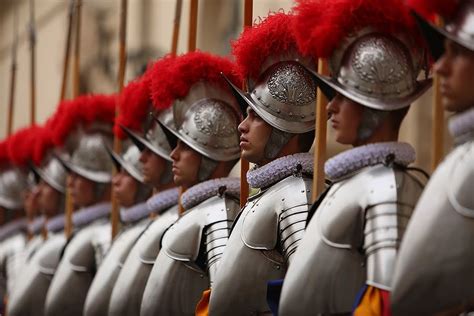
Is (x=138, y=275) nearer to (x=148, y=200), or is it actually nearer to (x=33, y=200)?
(x=148, y=200)

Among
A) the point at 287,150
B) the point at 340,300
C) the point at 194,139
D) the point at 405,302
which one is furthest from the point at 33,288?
the point at 405,302

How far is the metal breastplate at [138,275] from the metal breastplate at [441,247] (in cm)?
220

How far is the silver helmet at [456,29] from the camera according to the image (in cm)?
351

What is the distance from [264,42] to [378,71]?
0.79 meters

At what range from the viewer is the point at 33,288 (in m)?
7.22

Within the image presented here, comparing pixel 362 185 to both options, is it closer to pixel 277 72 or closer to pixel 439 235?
pixel 439 235

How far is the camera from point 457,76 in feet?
11.7

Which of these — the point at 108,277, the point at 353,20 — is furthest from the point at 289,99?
the point at 108,277

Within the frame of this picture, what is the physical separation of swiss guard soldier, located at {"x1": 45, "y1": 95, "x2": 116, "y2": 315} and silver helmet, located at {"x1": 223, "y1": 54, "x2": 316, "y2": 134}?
2.20m

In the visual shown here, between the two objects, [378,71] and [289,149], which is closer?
[378,71]

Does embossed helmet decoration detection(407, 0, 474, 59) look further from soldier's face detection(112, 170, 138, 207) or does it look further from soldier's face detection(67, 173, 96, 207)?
soldier's face detection(67, 173, 96, 207)

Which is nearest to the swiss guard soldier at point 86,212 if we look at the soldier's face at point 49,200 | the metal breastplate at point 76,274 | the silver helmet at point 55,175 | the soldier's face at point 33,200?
the metal breastplate at point 76,274

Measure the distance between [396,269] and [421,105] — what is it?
5.67 m

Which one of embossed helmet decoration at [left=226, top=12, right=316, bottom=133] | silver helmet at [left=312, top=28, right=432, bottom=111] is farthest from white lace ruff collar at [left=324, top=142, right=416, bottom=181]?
embossed helmet decoration at [left=226, top=12, right=316, bottom=133]
